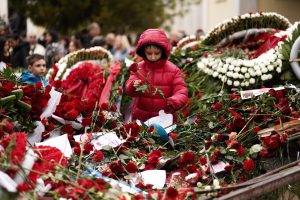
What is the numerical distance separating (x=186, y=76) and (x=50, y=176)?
176 inches

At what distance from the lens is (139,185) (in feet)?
15.0

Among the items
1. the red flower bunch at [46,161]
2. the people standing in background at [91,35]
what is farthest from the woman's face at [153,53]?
the people standing in background at [91,35]

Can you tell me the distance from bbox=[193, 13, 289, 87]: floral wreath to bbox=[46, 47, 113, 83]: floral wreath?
140cm

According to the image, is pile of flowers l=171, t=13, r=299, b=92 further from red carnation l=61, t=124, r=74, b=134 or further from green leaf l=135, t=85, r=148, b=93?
red carnation l=61, t=124, r=74, b=134

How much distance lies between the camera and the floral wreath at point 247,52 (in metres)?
7.93

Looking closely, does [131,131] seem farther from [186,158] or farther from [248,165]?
[248,165]

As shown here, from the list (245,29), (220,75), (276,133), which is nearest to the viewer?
(276,133)

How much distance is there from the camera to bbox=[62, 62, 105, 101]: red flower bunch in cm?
881

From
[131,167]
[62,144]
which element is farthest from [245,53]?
[131,167]

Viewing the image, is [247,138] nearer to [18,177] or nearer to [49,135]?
[49,135]

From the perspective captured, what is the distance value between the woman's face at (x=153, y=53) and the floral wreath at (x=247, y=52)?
48.4 inches

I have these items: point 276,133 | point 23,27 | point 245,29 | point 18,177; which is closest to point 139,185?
point 18,177

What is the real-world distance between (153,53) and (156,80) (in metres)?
0.26

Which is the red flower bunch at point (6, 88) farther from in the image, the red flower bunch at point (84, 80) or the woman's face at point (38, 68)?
the red flower bunch at point (84, 80)
